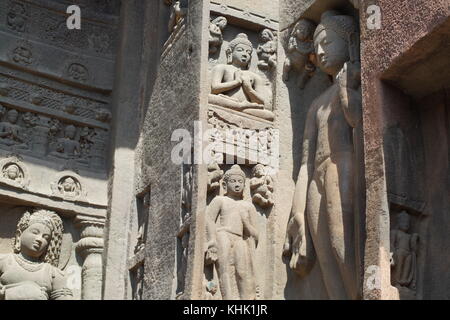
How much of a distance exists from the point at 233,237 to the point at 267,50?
4.69ft

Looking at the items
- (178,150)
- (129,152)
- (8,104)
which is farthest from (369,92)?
(8,104)

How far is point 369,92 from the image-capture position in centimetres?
571

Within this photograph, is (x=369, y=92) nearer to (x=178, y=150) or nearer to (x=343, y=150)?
(x=343, y=150)

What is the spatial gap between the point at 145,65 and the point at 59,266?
5.46 feet

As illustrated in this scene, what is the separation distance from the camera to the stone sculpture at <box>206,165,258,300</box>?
246 inches

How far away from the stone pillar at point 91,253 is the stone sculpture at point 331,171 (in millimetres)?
1747

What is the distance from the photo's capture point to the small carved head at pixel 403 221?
5512mm

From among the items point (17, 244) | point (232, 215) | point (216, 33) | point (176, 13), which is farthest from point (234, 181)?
point (17, 244)

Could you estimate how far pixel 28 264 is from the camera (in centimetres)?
741

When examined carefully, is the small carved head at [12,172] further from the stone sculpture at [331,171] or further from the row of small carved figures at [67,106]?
the stone sculpture at [331,171]

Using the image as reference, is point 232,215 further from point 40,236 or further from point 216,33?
point 40,236

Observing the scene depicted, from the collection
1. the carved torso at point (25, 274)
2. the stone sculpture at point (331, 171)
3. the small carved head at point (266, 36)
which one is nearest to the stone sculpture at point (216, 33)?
the small carved head at point (266, 36)

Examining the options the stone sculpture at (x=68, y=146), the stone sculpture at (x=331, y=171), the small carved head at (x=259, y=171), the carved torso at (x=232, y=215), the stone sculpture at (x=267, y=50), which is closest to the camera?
the stone sculpture at (x=331, y=171)
